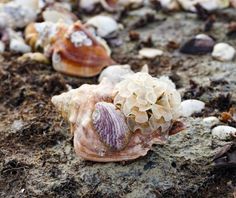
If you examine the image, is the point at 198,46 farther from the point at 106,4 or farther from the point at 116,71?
the point at 106,4

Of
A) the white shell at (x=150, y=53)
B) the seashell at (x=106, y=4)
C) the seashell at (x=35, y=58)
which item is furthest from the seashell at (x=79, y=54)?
the seashell at (x=106, y=4)

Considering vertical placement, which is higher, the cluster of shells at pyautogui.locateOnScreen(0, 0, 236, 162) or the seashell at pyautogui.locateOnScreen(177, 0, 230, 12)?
the cluster of shells at pyautogui.locateOnScreen(0, 0, 236, 162)

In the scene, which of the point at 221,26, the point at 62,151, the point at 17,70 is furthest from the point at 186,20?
the point at 62,151

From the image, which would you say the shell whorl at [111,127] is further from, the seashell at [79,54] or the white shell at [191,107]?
the seashell at [79,54]

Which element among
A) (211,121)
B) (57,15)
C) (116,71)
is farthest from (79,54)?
(211,121)

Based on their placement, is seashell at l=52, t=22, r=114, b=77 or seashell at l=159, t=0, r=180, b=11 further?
seashell at l=159, t=0, r=180, b=11

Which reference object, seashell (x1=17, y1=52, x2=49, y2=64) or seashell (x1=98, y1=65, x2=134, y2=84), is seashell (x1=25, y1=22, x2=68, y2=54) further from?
seashell (x1=98, y1=65, x2=134, y2=84)

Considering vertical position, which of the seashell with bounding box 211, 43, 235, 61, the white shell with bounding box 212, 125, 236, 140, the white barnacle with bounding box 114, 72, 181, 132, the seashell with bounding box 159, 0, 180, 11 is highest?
the white barnacle with bounding box 114, 72, 181, 132

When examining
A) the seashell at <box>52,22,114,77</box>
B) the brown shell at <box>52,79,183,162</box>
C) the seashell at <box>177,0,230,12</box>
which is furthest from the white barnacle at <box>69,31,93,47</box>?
the seashell at <box>177,0,230,12</box>
